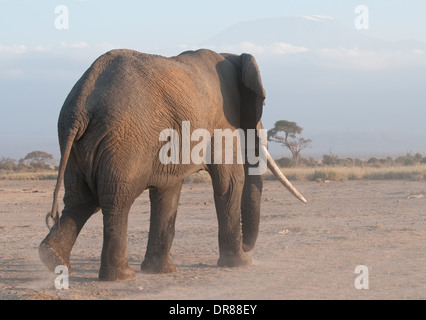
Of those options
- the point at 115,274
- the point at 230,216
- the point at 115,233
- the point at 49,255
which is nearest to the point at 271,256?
the point at 230,216

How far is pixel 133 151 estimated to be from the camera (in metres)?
7.41

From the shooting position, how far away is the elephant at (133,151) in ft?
23.9

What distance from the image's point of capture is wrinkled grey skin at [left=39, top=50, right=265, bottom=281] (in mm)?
7297

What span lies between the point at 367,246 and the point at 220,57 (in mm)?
3383

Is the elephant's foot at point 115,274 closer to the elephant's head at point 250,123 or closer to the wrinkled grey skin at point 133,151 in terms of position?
the wrinkled grey skin at point 133,151

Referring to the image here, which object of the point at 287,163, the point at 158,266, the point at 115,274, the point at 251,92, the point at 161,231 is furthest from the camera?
the point at 287,163

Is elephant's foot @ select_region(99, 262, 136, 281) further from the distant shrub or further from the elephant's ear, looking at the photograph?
the distant shrub

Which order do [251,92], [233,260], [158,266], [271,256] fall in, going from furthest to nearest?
1. [271,256]
2. [251,92]
3. [233,260]
4. [158,266]

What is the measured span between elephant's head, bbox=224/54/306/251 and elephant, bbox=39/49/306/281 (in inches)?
3.4

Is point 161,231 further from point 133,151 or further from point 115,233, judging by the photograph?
point 133,151

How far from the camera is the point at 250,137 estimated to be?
9.44 m

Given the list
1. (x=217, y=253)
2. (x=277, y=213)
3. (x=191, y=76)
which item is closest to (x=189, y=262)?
(x=217, y=253)

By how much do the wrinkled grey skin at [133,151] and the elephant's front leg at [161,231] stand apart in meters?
0.01
